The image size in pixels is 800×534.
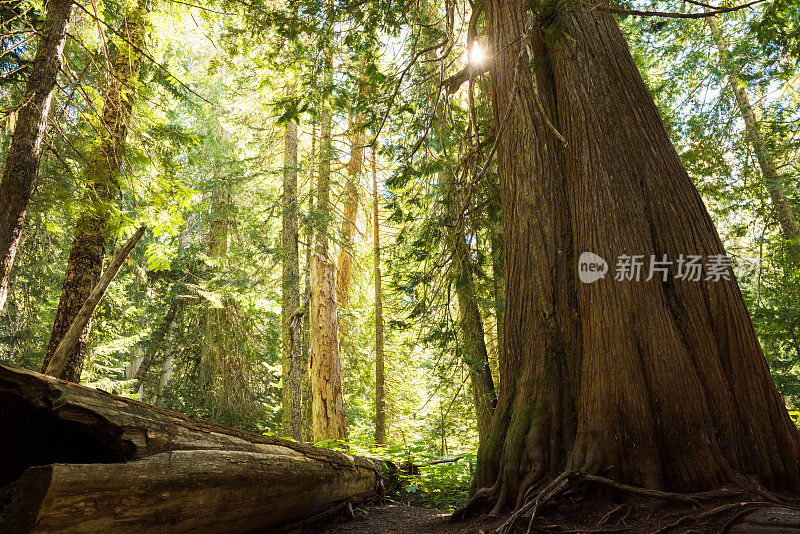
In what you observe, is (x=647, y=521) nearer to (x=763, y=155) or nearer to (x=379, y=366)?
(x=379, y=366)

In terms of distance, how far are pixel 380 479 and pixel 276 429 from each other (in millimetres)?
8787

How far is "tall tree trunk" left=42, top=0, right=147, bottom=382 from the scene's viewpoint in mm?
6180

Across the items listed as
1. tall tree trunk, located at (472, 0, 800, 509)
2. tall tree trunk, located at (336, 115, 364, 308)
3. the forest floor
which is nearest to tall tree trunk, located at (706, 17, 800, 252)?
tall tree trunk, located at (472, 0, 800, 509)

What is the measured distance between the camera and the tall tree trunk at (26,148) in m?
4.64

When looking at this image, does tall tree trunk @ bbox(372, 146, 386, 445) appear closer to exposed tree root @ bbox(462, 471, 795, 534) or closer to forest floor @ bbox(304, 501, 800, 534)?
forest floor @ bbox(304, 501, 800, 534)

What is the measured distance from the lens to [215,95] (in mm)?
21125

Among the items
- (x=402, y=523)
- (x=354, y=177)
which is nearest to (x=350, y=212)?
(x=354, y=177)

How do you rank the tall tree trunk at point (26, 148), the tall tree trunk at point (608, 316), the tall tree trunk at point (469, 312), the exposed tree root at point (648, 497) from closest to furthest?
1. the exposed tree root at point (648, 497)
2. the tall tree trunk at point (608, 316)
3. the tall tree trunk at point (26, 148)
4. the tall tree trunk at point (469, 312)

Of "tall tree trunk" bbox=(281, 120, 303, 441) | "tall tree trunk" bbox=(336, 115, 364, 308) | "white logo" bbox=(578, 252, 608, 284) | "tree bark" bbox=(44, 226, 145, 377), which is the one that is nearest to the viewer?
"white logo" bbox=(578, 252, 608, 284)

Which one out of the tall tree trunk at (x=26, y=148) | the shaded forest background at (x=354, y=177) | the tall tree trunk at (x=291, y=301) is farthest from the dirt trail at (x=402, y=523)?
the tall tree trunk at (x=26, y=148)

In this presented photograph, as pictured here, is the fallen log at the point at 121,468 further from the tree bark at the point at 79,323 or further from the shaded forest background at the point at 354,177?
the shaded forest background at the point at 354,177

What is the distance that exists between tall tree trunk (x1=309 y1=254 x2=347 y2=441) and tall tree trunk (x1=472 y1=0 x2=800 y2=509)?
243 inches

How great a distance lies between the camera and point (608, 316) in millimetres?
3518

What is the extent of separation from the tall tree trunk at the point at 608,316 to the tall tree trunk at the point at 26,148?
470 cm
